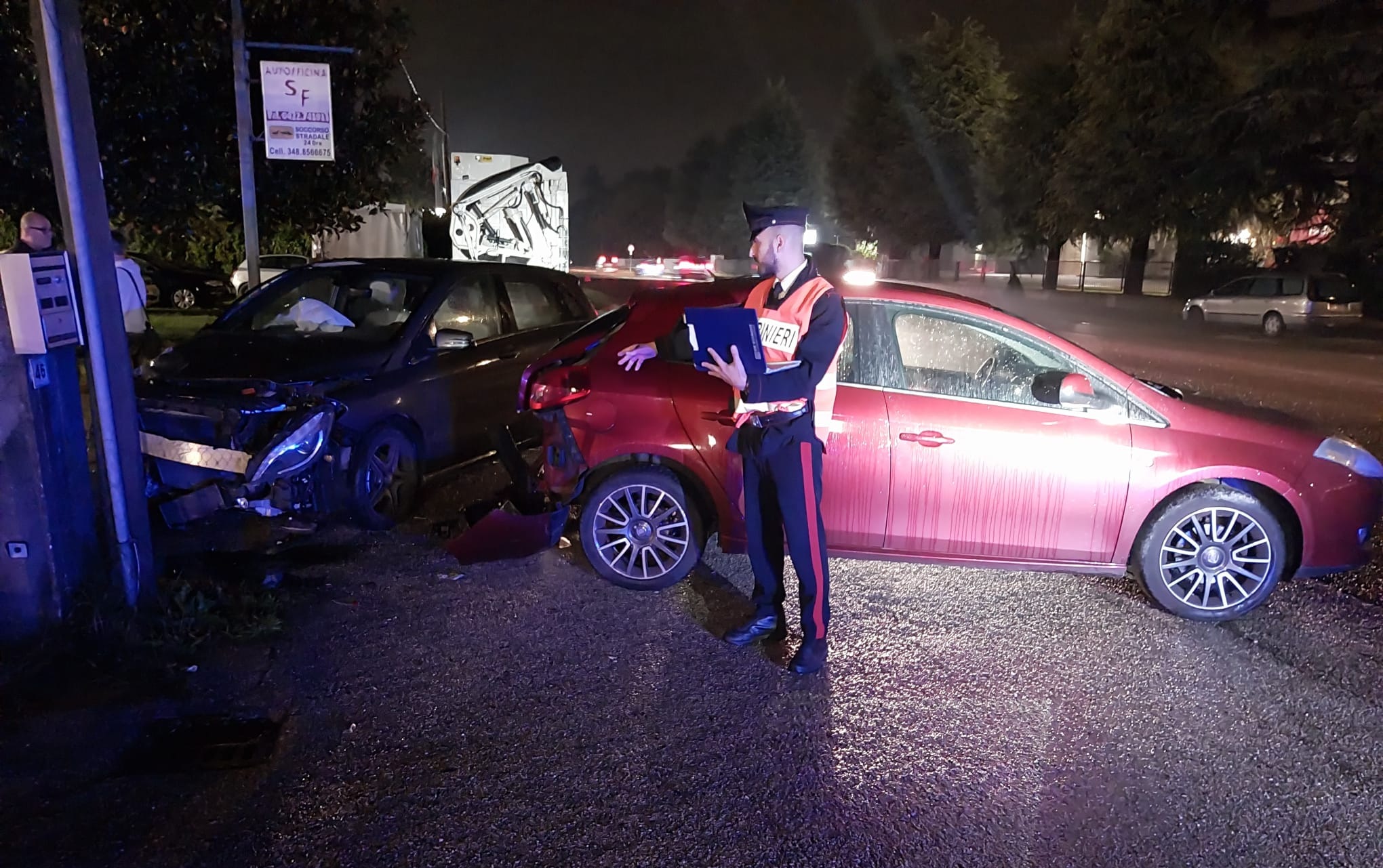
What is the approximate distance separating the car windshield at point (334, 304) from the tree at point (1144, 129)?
2564cm

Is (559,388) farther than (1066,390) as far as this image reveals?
Yes

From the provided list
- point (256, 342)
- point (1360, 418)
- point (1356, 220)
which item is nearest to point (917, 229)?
point (1356, 220)

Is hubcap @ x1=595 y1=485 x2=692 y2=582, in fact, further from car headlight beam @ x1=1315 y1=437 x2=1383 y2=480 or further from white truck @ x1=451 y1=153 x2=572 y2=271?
white truck @ x1=451 y1=153 x2=572 y2=271

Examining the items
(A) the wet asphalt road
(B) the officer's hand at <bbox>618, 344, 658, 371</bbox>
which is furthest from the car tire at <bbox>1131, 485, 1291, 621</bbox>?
(B) the officer's hand at <bbox>618, 344, 658, 371</bbox>

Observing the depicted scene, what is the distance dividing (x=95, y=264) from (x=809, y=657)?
3.60m

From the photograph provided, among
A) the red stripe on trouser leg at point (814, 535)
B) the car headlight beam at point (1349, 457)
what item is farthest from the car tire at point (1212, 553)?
the red stripe on trouser leg at point (814, 535)

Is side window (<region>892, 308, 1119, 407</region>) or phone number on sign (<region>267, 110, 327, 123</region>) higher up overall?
phone number on sign (<region>267, 110, 327, 123</region>)

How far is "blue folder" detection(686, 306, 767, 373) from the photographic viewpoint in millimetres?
3871

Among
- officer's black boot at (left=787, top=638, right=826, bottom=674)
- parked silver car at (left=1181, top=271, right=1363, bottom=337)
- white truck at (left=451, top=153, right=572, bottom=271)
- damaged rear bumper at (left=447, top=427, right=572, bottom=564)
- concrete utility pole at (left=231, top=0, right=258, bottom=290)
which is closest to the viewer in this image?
officer's black boot at (left=787, top=638, right=826, bottom=674)

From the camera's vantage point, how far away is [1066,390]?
4703 millimetres

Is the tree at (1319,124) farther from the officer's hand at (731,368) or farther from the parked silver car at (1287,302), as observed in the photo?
the officer's hand at (731,368)

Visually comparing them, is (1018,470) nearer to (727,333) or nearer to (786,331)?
(786,331)

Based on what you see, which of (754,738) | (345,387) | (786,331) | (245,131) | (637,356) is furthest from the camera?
(245,131)

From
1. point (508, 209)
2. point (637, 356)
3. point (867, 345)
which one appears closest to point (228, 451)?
point (637, 356)
